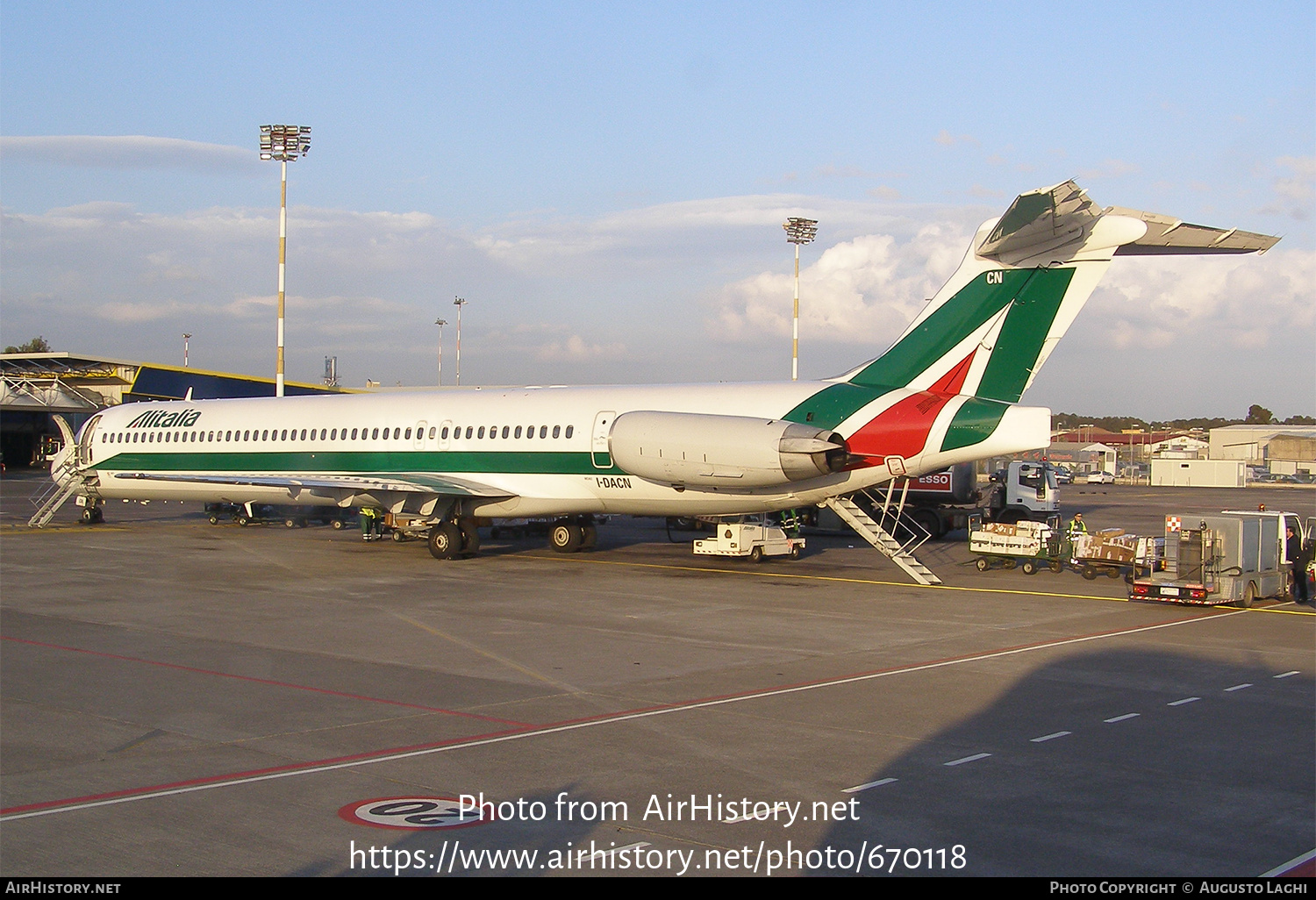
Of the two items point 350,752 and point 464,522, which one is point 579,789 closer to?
point 350,752

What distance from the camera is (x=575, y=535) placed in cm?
2784

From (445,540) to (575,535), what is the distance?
3.39 meters

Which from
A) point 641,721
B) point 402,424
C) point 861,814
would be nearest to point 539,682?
point 641,721

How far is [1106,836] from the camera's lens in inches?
293

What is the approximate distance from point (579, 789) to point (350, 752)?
234 cm

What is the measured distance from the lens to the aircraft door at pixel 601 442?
24.8m

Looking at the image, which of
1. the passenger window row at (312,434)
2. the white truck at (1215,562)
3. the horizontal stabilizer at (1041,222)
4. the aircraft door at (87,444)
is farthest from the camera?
the aircraft door at (87,444)

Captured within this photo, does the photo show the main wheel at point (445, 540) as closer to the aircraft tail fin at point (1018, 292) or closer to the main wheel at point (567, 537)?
the main wheel at point (567, 537)

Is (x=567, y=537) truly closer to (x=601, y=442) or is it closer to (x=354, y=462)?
(x=601, y=442)

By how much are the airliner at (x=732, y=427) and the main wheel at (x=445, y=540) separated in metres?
0.04

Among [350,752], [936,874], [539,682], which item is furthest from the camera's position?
[539,682]

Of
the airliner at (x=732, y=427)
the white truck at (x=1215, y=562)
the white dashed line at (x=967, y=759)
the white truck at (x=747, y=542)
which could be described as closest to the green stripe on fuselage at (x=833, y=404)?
the airliner at (x=732, y=427)

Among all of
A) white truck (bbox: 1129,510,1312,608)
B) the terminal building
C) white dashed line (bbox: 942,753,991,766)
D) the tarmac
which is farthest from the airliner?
the terminal building

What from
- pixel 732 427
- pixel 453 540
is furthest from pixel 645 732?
pixel 453 540
